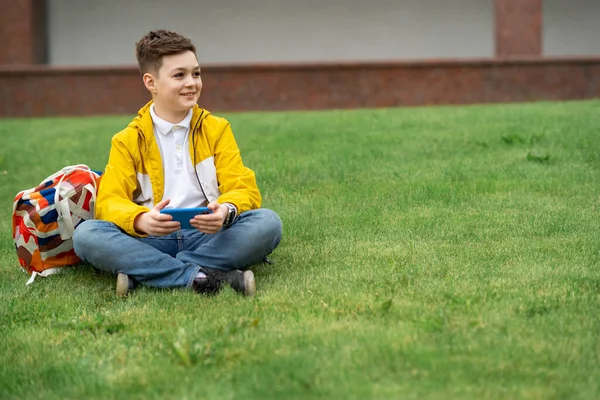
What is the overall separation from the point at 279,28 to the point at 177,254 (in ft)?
38.0

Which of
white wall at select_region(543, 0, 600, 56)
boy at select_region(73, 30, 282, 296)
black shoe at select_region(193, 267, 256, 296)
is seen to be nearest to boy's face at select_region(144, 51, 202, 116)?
boy at select_region(73, 30, 282, 296)

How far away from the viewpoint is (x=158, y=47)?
4.39 m

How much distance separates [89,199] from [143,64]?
700mm

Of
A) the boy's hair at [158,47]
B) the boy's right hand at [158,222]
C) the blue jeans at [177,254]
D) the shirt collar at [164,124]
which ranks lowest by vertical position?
the blue jeans at [177,254]

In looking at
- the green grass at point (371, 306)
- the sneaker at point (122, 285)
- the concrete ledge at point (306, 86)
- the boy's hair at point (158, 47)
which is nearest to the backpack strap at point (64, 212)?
the green grass at point (371, 306)

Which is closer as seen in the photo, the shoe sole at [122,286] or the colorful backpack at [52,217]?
the shoe sole at [122,286]

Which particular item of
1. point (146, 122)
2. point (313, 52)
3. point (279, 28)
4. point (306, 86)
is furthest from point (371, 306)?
point (279, 28)

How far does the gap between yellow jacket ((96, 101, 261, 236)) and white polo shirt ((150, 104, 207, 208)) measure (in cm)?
3

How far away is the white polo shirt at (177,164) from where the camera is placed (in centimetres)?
439

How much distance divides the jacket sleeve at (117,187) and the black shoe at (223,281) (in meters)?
0.38

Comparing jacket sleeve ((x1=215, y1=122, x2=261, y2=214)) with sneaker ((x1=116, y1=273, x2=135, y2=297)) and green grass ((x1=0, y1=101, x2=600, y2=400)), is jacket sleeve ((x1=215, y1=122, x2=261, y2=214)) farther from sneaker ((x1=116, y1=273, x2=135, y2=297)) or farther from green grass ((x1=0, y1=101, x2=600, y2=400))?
sneaker ((x1=116, y1=273, x2=135, y2=297))

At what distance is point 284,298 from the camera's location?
3.89 m

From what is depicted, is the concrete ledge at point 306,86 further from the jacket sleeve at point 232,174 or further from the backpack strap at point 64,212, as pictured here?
the jacket sleeve at point 232,174

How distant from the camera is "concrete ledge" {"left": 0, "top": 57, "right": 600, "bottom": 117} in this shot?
14148mm
